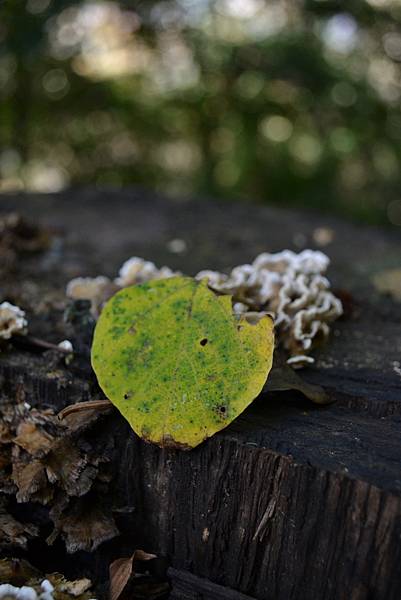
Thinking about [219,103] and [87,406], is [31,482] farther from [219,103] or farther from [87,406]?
[219,103]

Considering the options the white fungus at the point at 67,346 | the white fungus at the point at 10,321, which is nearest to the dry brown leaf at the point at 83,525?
the white fungus at the point at 67,346

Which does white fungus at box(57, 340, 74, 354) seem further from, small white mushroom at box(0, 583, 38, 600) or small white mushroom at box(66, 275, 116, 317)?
small white mushroom at box(0, 583, 38, 600)

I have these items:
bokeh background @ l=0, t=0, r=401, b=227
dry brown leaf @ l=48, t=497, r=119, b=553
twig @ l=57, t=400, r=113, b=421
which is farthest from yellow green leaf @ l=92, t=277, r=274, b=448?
bokeh background @ l=0, t=0, r=401, b=227

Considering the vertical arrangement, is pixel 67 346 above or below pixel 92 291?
below

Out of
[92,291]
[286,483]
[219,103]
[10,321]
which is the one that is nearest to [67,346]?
[10,321]

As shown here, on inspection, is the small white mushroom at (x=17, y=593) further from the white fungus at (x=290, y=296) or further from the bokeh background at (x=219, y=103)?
the bokeh background at (x=219, y=103)
